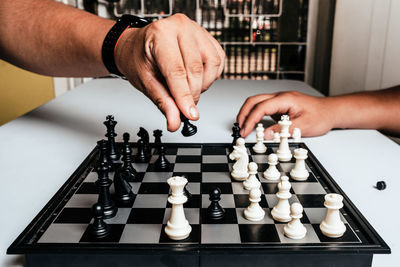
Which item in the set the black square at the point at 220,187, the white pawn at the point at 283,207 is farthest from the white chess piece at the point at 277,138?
the white pawn at the point at 283,207

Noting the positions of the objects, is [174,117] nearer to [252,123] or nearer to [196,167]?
[196,167]

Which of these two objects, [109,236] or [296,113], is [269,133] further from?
[109,236]

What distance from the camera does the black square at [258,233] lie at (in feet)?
2.19

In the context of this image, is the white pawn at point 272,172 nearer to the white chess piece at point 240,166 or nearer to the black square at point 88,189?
the white chess piece at point 240,166

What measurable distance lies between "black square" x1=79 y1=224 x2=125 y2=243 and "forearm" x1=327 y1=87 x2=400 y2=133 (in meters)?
1.01

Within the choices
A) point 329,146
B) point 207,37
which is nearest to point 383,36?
point 329,146

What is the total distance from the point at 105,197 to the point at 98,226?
11cm

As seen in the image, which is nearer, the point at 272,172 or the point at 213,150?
the point at 272,172

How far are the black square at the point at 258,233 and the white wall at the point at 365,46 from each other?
1.91 meters

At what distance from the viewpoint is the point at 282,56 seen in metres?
4.67

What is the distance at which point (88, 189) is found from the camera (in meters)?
0.90

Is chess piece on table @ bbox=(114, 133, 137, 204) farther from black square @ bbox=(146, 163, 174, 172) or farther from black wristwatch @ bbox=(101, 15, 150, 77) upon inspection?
black wristwatch @ bbox=(101, 15, 150, 77)

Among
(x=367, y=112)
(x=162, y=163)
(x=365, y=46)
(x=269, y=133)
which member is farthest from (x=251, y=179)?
(x=365, y=46)

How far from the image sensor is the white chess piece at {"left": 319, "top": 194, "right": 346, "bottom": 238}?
2.22 feet
